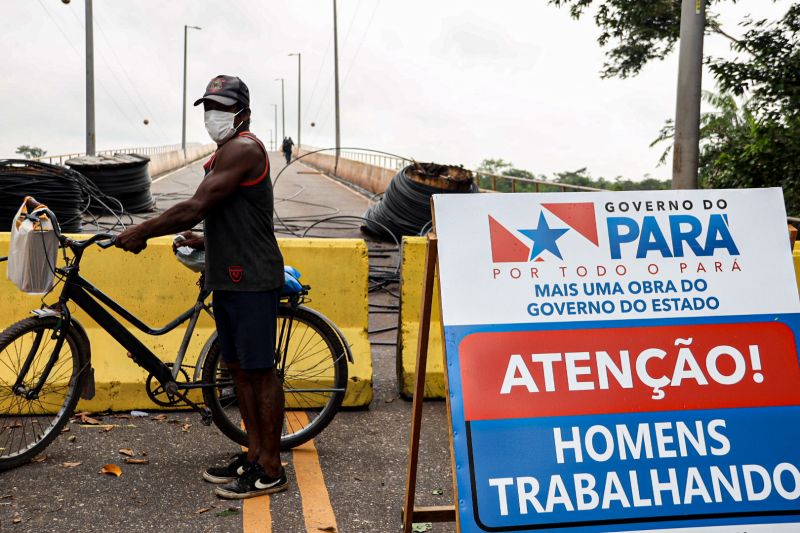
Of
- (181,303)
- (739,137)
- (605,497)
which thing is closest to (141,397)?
(181,303)

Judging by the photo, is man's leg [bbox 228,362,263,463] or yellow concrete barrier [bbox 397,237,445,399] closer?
man's leg [bbox 228,362,263,463]

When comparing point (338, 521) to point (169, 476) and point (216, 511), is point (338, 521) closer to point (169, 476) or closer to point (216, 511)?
point (216, 511)

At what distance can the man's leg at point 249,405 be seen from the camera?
473 centimetres

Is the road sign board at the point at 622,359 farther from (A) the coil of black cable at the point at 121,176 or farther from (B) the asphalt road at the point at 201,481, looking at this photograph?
(A) the coil of black cable at the point at 121,176

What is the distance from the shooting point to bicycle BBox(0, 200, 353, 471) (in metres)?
4.88

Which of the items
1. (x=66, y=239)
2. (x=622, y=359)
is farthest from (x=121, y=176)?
(x=622, y=359)

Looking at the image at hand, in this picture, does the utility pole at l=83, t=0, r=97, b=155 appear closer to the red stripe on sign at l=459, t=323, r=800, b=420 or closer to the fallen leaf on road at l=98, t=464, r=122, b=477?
the fallen leaf on road at l=98, t=464, r=122, b=477

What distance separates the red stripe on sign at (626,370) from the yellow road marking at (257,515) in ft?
4.80

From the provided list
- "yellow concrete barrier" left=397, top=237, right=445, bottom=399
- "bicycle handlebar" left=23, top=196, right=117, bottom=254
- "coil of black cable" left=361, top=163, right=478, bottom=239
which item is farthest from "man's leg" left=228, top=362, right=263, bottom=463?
"coil of black cable" left=361, top=163, right=478, bottom=239

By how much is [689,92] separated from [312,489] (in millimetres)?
9094

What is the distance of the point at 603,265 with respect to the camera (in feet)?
12.1

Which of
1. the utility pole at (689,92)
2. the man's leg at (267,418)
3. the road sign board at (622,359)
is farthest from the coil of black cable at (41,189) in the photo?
the road sign board at (622,359)

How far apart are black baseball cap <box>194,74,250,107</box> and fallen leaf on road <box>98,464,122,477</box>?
207cm

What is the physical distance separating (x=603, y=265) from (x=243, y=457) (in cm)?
231
